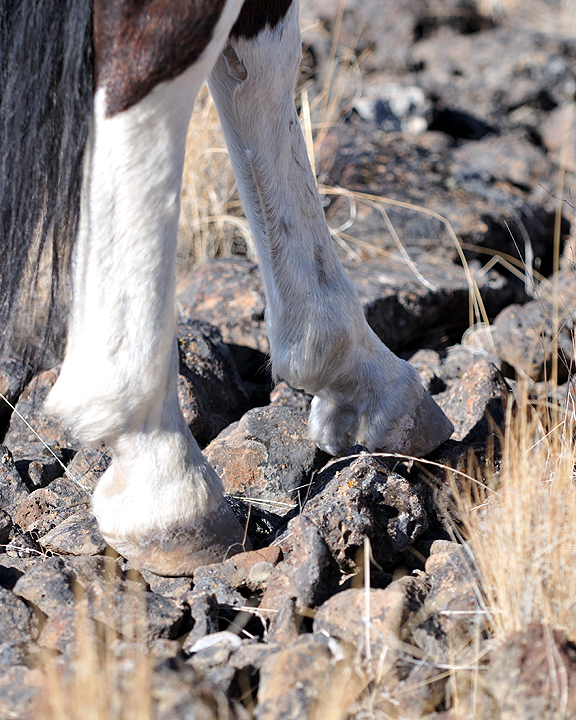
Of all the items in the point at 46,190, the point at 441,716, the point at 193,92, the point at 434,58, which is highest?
the point at 434,58

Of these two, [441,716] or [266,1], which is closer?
[441,716]

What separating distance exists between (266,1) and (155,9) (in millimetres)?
393

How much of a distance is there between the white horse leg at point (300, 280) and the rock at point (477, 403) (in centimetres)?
30

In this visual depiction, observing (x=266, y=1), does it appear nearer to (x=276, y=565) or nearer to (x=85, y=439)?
(x=85, y=439)

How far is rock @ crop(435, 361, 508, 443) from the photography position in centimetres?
224

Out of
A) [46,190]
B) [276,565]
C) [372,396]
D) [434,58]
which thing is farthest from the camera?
[434,58]

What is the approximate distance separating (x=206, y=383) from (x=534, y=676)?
147 cm

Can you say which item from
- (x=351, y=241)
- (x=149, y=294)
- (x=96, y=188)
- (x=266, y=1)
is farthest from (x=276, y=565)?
(x=351, y=241)

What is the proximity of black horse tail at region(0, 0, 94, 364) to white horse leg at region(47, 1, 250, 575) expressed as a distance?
0.04m

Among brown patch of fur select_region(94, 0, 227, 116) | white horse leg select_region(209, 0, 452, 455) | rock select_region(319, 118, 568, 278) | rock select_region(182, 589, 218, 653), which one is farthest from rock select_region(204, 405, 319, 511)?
rock select_region(319, 118, 568, 278)

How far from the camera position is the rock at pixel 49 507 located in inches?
73.9

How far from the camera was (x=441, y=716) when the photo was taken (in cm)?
116

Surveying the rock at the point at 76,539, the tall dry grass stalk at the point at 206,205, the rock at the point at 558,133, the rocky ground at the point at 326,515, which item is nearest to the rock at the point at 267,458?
the rocky ground at the point at 326,515

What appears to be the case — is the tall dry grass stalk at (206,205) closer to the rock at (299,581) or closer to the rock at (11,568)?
the rock at (11,568)
